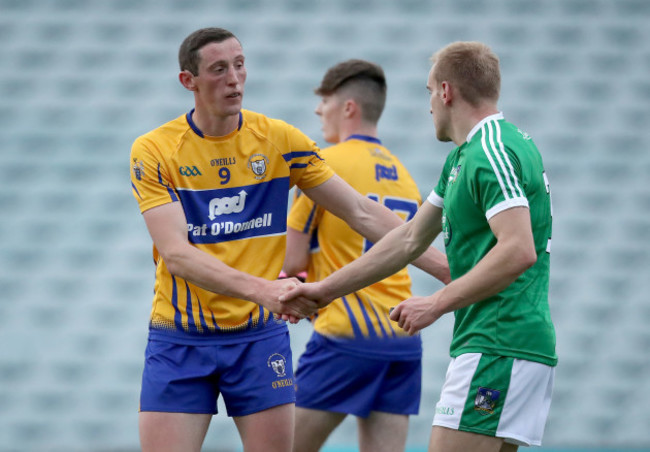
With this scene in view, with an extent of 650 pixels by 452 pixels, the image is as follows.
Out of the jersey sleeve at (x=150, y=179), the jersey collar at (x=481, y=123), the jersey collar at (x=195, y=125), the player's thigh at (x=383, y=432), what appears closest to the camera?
the jersey collar at (x=481, y=123)

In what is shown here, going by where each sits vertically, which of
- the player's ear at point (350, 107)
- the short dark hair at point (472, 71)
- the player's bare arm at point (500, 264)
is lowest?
the player's bare arm at point (500, 264)

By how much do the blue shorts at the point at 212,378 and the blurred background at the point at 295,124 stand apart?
173 inches

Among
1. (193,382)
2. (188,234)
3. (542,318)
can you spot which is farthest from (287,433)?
(542,318)

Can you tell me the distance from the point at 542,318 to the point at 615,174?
6.88 m

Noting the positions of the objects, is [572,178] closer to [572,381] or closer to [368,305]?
[572,381]

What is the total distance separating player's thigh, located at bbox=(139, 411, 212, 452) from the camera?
3465 mm

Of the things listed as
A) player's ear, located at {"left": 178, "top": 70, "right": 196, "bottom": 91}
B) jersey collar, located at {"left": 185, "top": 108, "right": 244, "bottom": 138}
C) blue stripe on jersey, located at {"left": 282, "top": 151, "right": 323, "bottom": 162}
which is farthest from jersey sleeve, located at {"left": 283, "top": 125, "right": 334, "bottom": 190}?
player's ear, located at {"left": 178, "top": 70, "right": 196, "bottom": 91}

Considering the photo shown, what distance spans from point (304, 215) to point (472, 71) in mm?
1644

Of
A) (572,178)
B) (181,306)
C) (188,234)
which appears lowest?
(181,306)

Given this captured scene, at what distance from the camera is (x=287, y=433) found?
3.63 metres

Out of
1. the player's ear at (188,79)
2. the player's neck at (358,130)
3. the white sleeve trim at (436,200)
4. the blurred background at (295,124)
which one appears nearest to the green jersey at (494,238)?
the white sleeve trim at (436,200)

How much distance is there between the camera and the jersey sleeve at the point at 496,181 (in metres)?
2.91

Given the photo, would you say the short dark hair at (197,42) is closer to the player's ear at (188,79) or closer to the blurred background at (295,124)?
the player's ear at (188,79)

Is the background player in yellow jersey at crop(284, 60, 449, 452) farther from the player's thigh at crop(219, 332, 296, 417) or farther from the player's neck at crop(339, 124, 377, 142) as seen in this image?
the player's thigh at crop(219, 332, 296, 417)
